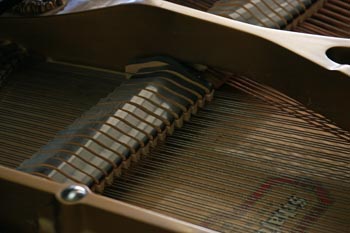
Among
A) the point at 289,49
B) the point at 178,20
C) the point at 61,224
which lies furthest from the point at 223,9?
the point at 61,224

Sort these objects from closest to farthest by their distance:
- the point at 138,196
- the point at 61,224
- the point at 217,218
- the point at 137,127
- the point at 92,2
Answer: the point at 61,224 → the point at 217,218 → the point at 138,196 → the point at 137,127 → the point at 92,2

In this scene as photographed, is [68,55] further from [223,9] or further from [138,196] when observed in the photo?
[138,196]

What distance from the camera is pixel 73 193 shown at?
1.60m

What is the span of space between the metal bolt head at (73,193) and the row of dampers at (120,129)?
0.37 meters

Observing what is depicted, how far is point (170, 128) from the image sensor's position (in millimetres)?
2256

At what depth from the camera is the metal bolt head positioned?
62.4 inches

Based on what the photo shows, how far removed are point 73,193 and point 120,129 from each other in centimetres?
58

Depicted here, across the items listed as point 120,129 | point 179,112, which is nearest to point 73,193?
point 120,129

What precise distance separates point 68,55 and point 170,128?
552mm

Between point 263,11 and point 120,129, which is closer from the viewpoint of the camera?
point 120,129

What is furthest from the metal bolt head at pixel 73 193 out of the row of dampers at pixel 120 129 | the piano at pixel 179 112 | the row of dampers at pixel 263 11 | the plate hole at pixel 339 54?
the row of dampers at pixel 263 11

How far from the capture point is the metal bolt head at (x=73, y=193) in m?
1.58

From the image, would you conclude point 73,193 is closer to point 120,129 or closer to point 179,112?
point 120,129

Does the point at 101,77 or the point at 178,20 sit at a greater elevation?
the point at 178,20
